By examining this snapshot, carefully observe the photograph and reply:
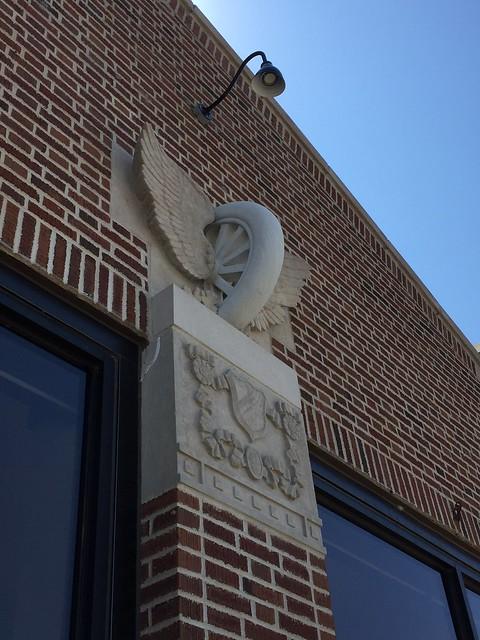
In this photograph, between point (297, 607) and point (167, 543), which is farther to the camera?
point (297, 607)

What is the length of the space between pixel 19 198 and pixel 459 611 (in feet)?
11.0

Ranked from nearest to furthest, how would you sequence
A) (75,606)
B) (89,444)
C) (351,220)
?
(75,606) → (89,444) → (351,220)

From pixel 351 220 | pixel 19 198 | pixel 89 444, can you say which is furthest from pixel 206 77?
pixel 89 444

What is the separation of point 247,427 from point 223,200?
200 centimetres

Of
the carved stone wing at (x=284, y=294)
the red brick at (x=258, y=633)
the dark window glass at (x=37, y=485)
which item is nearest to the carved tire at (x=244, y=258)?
the carved stone wing at (x=284, y=294)

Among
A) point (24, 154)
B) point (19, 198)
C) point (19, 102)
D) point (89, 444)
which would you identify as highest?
point (19, 102)

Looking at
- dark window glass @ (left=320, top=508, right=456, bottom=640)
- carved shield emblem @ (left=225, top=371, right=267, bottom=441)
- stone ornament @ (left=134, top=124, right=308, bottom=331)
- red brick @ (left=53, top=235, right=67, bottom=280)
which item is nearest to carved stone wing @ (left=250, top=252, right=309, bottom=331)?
stone ornament @ (left=134, top=124, right=308, bottom=331)

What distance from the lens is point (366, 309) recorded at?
6.29 m

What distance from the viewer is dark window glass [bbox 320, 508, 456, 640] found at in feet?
13.6

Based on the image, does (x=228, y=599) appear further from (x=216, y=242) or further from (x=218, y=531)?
(x=216, y=242)

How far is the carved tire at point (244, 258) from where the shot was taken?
4.21 metres

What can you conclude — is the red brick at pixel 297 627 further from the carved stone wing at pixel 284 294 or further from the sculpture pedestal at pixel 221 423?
the carved stone wing at pixel 284 294

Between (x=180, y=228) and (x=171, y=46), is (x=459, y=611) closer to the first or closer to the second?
(x=180, y=228)

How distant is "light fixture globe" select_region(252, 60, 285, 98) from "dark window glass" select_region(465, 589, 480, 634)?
3.60 metres
